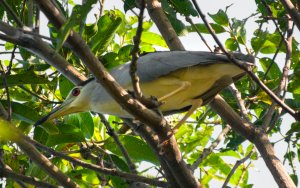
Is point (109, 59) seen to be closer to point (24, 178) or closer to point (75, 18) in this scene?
point (24, 178)

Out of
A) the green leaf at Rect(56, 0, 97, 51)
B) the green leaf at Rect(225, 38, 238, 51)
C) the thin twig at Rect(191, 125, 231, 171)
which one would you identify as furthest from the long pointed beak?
the green leaf at Rect(56, 0, 97, 51)

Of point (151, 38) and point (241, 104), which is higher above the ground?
point (151, 38)

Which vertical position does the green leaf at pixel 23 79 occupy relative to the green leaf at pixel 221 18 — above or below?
below

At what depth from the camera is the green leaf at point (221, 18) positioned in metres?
4.33

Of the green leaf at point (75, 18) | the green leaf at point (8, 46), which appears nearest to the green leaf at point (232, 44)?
the green leaf at point (8, 46)

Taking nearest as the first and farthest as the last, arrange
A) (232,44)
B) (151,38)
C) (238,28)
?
1. (238,28)
2. (232,44)
3. (151,38)

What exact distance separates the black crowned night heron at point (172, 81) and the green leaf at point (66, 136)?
24cm

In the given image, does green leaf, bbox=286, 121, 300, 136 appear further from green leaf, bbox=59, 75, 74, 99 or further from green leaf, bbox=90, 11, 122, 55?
green leaf, bbox=59, 75, 74, 99

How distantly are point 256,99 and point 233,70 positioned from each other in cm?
36

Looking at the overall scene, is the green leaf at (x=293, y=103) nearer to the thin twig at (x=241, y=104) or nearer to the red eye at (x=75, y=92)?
the thin twig at (x=241, y=104)

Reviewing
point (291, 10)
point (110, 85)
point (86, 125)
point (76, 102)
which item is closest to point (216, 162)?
point (86, 125)

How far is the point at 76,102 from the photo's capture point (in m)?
4.16

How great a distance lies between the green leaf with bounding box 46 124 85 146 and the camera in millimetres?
3766

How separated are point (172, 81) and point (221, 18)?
674 mm
